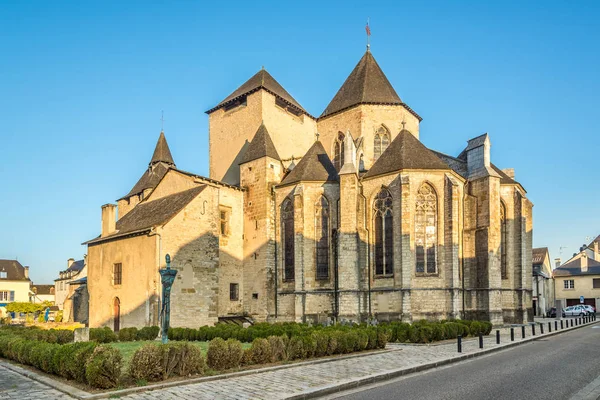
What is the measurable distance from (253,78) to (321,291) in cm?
2045

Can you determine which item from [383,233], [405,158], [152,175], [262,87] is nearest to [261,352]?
[383,233]

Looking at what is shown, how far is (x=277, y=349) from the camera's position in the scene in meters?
13.8

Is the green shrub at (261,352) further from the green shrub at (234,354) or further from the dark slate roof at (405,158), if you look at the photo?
the dark slate roof at (405,158)

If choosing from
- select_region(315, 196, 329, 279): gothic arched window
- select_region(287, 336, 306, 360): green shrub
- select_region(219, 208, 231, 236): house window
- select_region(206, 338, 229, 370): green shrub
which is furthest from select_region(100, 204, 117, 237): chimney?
select_region(206, 338, 229, 370): green shrub

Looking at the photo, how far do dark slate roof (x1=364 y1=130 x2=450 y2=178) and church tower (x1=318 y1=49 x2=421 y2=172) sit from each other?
348 centimetres

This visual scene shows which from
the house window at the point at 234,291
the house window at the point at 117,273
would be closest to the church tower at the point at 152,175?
the house window at the point at 117,273

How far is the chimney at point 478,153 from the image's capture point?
99.7 feet

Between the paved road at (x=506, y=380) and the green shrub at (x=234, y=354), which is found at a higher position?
the green shrub at (x=234, y=354)

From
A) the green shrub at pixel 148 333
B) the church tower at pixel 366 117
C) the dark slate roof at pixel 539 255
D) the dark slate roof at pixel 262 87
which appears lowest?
the green shrub at pixel 148 333

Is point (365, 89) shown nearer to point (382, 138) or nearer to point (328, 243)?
point (382, 138)

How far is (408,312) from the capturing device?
2617 centimetres

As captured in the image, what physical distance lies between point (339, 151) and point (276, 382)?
2782 centimetres

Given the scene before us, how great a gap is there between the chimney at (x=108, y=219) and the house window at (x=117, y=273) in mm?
3502

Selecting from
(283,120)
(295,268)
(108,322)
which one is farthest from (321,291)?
(283,120)
